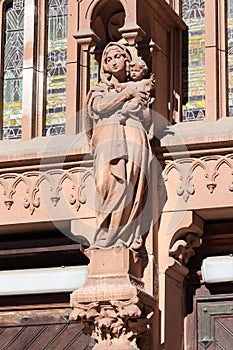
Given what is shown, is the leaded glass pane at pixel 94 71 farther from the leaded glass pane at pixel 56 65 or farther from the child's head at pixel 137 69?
the child's head at pixel 137 69

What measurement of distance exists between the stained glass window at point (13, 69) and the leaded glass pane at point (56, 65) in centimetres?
25

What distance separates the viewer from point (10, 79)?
39.2ft

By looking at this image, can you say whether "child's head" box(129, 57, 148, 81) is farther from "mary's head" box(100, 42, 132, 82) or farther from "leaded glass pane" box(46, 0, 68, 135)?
"leaded glass pane" box(46, 0, 68, 135)

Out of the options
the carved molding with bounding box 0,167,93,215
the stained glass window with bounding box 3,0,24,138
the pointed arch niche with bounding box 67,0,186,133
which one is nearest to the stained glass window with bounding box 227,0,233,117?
the pointed arch niche with bounding box 67,0,186,133

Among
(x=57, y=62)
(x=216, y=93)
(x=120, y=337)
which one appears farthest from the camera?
(x=57, y=62)

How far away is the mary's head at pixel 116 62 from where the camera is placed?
35.1ft

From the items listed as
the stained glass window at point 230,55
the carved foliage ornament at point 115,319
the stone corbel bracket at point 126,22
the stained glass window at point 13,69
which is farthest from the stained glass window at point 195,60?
the carved foliage ornament at point 115,319

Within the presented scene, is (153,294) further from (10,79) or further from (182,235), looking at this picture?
(10,79)

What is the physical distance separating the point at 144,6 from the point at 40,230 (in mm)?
1871

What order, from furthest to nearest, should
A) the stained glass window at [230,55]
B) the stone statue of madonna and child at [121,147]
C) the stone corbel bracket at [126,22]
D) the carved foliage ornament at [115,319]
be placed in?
the stained glass window at [230,55] < the stone corbel bracket at [126,22] < the stone statue of madonna and child at [121,147] < the carved foliage ornament at [115,319]

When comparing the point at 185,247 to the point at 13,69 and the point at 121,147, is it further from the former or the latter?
the point at 13,69

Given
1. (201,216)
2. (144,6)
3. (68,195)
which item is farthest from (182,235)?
(144,6)

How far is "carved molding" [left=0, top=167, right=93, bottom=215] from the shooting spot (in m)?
11.1

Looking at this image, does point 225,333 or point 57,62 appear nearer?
point 225,333
